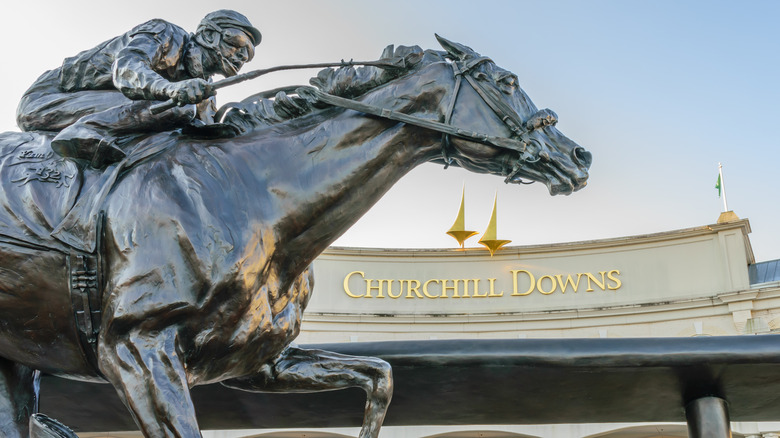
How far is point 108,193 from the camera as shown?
393 centimetres

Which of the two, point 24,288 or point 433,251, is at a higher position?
point 433,251

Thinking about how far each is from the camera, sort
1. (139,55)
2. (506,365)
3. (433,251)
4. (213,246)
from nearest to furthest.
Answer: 1. (213,246)
2. (139,55)
3. (506,365)
4. (433,251)

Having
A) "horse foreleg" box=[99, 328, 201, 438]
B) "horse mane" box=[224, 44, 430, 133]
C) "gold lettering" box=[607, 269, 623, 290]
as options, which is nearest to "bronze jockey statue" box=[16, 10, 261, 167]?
"horse mane" box=[224, 44, 430, 133]

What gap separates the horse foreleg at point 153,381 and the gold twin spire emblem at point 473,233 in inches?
1138

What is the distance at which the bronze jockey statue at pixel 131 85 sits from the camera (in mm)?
3990

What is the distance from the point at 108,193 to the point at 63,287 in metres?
0.47

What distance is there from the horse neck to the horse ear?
6.2 inches

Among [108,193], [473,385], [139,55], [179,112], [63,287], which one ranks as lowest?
[473,385]

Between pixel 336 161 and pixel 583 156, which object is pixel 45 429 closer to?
pixel 336 161

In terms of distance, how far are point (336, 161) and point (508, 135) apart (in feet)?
2.88

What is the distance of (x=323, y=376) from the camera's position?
466cm

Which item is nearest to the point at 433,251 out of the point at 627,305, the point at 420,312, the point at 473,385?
the point at 420,312

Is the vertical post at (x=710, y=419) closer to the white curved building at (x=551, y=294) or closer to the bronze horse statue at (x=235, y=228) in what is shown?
the bronze horse statue at (x=235, y=228)

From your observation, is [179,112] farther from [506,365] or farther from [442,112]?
[506,365]
